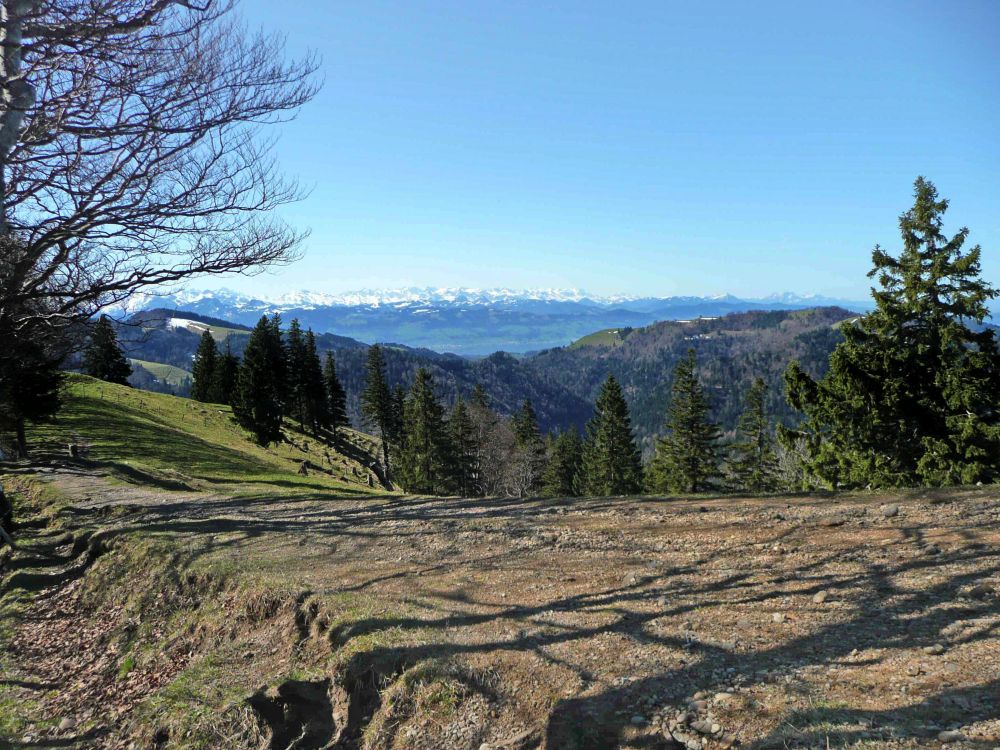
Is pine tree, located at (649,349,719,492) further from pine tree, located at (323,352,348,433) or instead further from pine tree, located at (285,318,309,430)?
pine tree, located at (323,352,348,433)

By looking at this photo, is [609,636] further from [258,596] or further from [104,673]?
[104,673]

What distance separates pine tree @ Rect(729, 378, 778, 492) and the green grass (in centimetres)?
2956

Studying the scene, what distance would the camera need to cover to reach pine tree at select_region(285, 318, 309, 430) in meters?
57.7

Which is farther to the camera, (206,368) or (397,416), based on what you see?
(206,368)

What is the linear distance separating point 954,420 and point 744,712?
19565 mm

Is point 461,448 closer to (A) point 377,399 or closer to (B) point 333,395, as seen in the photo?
(A) point 377,399

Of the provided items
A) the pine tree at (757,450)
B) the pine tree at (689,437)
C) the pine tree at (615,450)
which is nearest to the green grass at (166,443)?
the pine tree at (615,450)

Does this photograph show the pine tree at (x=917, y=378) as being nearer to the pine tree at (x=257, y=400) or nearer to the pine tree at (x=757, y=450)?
the pine tree at (x=757, y=450)

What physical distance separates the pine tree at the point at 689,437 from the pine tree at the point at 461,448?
18.4m

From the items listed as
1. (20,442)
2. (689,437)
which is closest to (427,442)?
(689,437)

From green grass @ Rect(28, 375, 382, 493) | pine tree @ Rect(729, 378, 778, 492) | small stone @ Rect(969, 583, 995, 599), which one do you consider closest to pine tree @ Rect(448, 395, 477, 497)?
green grass @ Rect(28, 375, 382, 493)

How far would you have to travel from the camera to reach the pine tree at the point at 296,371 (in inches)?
2270

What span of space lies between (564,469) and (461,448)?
13404 millimetres

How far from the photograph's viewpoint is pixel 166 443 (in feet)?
105
